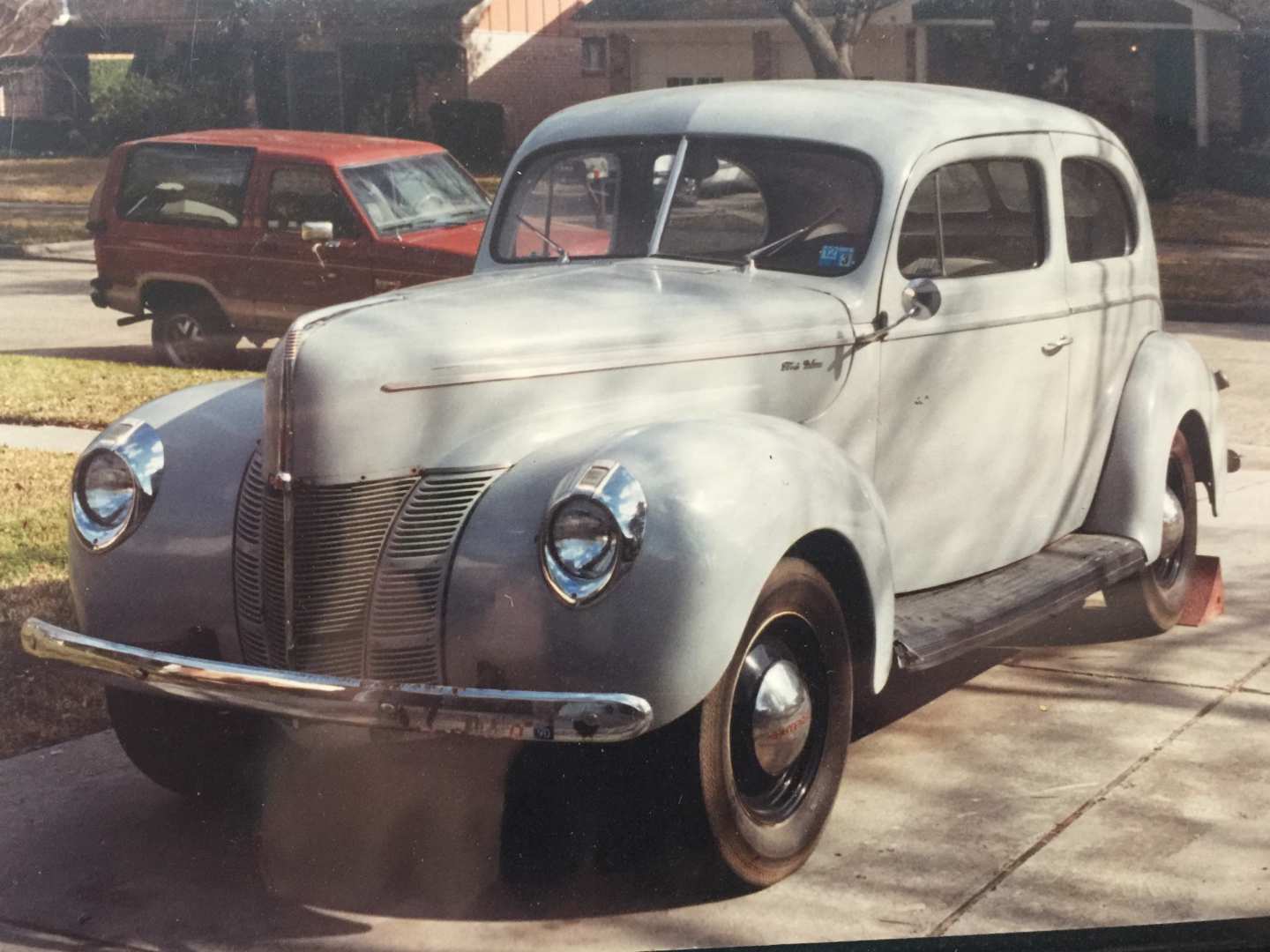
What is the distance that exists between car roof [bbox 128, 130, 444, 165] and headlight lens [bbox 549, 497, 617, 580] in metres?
9.05

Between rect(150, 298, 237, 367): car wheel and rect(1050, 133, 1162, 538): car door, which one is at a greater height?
rect(1050, 133, 1162, 538): car door

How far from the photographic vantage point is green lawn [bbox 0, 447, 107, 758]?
5.30 metres

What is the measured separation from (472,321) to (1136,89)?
2125cm

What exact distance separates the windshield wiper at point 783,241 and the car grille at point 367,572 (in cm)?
138

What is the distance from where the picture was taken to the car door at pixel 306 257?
475 inches

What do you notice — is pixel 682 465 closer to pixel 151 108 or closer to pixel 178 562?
pixel 178 562

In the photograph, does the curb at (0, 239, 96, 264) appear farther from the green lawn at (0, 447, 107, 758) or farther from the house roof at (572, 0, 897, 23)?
the green lawn at (0, 447, 107, 758)

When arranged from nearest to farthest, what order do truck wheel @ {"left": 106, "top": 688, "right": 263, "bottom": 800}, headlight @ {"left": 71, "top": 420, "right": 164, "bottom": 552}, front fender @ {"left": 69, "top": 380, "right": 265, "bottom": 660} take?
1. front fender @ {"left": 69, "top": 380, "right": 265, "bottom": 660}
2. headlight @ {"left": 71, "top": 420, "right": 164, "bottom": 552}
3. truck wheel @ {"left": 106, "top": 688, "right": 263, "bottom": 800}

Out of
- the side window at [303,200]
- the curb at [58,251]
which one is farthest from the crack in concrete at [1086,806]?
the curb at [58,251]

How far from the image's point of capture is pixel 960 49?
2008 centimetres

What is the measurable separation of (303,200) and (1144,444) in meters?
7.73

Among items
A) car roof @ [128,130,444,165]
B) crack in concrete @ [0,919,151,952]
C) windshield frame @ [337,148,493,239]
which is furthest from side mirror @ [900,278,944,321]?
car roof @ [128,130,444,165]

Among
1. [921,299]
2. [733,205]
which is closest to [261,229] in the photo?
[733,205]

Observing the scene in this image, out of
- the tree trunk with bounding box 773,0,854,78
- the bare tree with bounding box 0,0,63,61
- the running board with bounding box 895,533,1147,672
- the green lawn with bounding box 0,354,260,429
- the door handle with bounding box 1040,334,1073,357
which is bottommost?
the green lawn with bounding box 0,354,260,429
